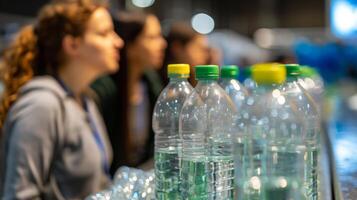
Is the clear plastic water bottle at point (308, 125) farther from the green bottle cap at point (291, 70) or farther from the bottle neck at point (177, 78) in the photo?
the bottle neck at point (177, 78)

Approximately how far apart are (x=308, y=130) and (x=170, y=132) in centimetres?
36

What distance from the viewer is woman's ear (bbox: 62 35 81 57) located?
2.25 metres

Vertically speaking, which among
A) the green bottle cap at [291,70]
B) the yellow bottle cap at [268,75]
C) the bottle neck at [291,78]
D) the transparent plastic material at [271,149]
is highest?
the yellow bottle cap at [268,75]

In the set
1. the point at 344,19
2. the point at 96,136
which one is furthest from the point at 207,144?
the point at 344,19

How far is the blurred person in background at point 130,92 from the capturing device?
3.50 meters

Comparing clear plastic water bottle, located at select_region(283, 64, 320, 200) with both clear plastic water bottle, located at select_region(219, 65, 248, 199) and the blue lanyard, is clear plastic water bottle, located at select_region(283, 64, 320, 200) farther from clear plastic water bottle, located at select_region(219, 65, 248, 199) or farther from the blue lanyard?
the blue lanyard

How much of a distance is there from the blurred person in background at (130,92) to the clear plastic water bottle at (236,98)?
79.1 inches

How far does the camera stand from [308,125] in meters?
1.25

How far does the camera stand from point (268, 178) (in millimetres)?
1044

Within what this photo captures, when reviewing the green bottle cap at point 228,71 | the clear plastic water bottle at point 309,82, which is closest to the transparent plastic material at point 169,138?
the green bottle cap at point 228,71

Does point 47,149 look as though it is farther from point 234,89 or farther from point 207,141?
point 207,141

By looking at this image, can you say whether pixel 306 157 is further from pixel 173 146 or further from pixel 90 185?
pixel 90 185

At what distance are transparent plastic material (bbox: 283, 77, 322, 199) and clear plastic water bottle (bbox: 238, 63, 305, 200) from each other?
38mm

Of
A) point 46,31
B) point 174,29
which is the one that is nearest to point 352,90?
point 174,29
